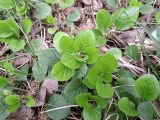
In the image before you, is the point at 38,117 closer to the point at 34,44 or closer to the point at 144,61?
the point at 34,44

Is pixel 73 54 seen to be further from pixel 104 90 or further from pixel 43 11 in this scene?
pixel 43 11

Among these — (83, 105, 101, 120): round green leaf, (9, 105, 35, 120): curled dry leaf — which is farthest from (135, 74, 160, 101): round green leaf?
(9, 105, 35, 120): curled dry leaf

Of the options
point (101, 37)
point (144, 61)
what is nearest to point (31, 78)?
point (101, 37)

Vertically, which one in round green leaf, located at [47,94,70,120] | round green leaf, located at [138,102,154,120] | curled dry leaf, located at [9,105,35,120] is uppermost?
round green leaf, located at [138,102,154,120]

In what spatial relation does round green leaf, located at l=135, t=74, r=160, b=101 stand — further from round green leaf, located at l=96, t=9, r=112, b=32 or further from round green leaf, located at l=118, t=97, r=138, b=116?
round green leaf, located at l=96, t=9, r=112, b=32

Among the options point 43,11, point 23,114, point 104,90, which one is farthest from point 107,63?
point 43,11

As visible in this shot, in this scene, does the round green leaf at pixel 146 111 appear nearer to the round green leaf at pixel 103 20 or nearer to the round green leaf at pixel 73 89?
the round green leaf at pixel 73 89

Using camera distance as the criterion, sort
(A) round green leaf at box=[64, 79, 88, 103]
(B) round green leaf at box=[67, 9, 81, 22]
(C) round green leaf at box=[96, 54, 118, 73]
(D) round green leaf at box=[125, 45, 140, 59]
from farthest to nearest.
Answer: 1. (B) round green leaf at box=[67, 9, 81, 22]
2. (D) round green leaf at box=[125, 45, 140, 59]
3. (A) round green leaf at box=[64, 79, 88, 103]
4. (C) round green leaf at box=[96, 54, 118, 73]

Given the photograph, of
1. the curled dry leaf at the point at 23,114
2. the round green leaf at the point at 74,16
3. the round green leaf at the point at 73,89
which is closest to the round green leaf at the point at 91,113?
the round green leaf at the point at 73,89
